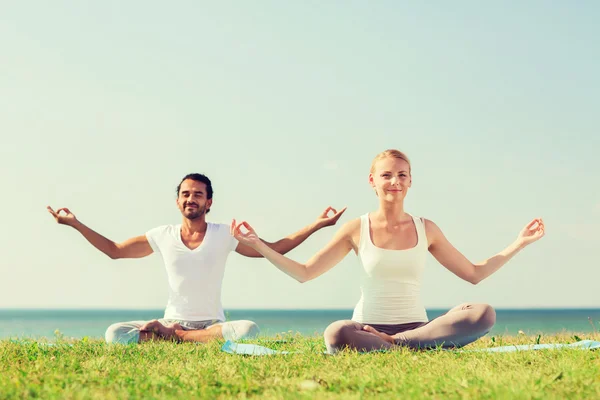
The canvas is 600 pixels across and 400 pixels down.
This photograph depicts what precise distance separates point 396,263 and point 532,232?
5.44ft

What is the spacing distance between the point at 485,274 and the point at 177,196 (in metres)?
4.60

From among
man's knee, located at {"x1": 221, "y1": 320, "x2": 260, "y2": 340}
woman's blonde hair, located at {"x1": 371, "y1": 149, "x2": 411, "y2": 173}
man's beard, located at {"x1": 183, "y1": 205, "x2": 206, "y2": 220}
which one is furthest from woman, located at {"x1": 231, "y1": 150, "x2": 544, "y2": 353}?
man's beard, located at {"x1": 183, "y1": 205, "x2": 206, "y2": 220}

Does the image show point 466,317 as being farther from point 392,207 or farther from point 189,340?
point 189,340

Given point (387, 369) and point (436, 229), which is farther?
point (436, 229)

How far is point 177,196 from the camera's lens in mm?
9992

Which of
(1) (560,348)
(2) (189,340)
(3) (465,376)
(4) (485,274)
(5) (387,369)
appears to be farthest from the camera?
(2) (189,340)

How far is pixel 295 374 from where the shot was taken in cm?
523

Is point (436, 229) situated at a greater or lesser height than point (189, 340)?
greater

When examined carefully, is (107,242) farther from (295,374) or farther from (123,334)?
(295,374)

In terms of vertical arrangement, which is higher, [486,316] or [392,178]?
[392,178]

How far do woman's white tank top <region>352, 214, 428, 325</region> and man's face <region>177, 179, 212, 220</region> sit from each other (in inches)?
129

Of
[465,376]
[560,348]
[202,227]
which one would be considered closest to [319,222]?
[202,227]

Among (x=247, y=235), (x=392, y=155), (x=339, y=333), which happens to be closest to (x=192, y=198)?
(x=247, y=235)

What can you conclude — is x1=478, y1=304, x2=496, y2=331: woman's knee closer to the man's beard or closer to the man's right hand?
the man's beard
